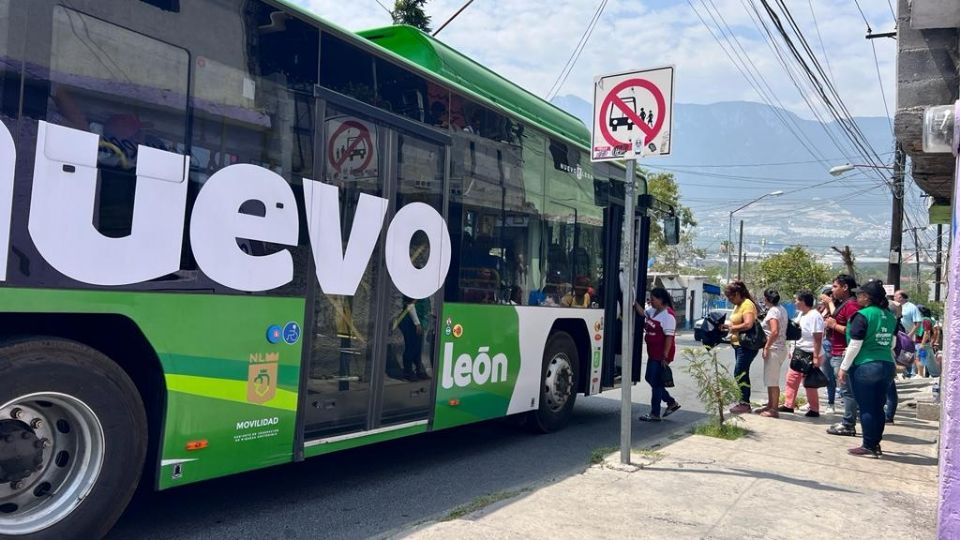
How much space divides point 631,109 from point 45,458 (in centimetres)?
478

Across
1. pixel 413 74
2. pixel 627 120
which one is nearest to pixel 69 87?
pixel 413 74

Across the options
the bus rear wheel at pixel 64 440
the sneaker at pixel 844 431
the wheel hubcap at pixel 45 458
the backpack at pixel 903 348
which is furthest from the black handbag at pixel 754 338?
the wheel hubcap at pixel 45 458

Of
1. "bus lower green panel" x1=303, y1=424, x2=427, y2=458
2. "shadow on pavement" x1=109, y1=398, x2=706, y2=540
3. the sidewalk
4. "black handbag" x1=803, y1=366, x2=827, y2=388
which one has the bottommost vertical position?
"shadow on pavement" x1=109, y1=398, x2=706, y2=540

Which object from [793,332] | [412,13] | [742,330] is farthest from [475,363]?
[412,13]

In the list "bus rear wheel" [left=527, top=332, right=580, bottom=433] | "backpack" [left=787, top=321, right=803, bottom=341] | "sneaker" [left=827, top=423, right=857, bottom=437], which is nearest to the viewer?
"bus rear wheel" [left=527, top=332, right=580, bottom=433]

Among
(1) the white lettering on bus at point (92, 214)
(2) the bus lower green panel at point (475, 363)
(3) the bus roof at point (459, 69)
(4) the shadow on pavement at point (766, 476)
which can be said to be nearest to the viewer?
(1) the white lettering on bus at point (92, 214)

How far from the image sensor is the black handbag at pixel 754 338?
1010 cm

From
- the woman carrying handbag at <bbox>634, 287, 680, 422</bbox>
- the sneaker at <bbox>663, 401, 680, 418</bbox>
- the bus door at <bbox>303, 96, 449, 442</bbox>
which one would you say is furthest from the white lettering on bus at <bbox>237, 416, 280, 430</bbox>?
the sneaker at <bbox>663, 401, 680, 418</bbox>

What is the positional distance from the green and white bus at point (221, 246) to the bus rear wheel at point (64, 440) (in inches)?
0.4

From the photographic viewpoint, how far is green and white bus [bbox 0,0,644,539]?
3730mm

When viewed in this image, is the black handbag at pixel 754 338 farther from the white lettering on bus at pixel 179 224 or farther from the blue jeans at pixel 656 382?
the white lettering on bus at pixel 179 224

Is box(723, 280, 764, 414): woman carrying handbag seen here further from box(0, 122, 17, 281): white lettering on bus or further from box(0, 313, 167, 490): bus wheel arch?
box(0, 122, 17, 281): white lettering on bus

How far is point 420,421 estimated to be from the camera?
6.40 metres

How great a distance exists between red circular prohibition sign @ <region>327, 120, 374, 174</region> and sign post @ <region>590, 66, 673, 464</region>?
1.96m
